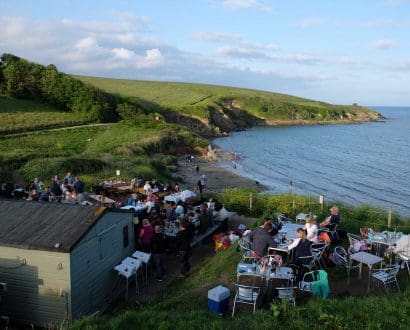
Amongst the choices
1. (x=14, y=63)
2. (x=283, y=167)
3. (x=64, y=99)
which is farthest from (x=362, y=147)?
(x=14, y=63)

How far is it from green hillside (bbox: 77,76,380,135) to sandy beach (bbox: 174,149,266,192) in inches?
1339

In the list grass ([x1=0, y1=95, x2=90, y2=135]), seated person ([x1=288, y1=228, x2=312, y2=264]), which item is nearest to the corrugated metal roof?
seated person ([x1=288, y1=228, x2=312, y2=264])

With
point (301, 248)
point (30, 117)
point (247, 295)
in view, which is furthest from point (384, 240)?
point (30, 117)

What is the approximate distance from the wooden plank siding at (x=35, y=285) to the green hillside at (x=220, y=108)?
268 feet

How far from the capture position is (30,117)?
187ft

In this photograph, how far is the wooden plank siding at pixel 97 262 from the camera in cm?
1026

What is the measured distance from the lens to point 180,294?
1049cm

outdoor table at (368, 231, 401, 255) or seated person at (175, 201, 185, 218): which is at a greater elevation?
outdoor table at (368, 231, 401, 255)

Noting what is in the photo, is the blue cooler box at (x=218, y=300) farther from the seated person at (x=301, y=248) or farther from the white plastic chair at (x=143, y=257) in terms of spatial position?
the white plastic chair at (x=143, y=257)

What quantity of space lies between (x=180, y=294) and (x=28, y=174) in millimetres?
20400

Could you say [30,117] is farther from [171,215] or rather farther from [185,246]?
[185,246]

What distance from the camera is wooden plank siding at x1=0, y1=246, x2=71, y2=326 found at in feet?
32.9

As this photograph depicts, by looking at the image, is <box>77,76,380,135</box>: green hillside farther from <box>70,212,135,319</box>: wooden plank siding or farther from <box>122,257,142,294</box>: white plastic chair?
<box>122,257,142,294</box>: white plastic chair

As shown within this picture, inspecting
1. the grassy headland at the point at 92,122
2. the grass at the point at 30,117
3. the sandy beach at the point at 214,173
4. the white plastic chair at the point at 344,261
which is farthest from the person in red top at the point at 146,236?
the grass at the point at 30,117
